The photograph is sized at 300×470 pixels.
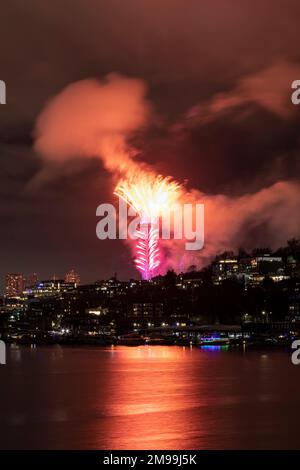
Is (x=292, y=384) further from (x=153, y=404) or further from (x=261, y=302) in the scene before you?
(x=261, y=302)

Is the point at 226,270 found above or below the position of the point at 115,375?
above

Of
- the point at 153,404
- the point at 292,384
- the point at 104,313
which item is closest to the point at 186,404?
the point at 153,404
